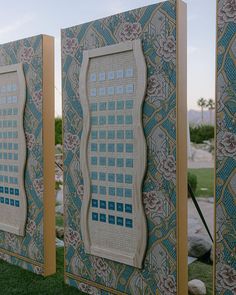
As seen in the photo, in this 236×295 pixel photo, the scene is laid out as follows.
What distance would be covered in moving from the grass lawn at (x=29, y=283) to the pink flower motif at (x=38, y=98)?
1.50 metres

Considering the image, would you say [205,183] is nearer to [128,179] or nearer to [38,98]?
[38,98]

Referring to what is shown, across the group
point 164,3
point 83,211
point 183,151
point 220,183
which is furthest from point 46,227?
point 164,3

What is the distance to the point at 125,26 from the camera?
8.84ft

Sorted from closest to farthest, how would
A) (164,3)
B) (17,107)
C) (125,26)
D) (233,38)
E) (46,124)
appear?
(233,38) → (164,3) → (125,26) → (46,124) → (17,107)

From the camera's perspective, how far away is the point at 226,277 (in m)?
2.24

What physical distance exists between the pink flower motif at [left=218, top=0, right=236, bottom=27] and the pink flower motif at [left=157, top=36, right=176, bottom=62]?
1.11ft

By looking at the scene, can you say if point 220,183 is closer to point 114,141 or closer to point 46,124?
point 114,141

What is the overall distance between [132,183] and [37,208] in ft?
3.79

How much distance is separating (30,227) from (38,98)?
1.17 metres

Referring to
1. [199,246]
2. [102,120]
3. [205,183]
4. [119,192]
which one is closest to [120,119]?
[102,120]

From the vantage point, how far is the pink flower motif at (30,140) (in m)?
3.47

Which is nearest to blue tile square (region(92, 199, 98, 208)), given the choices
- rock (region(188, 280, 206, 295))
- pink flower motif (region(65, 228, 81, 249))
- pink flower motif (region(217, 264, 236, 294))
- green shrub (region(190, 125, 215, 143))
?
pink flower motif (region(65, 228, 81, 249))

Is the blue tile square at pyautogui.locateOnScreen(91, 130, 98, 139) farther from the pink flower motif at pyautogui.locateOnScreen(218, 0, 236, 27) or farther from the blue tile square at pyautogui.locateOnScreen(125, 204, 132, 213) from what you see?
the pink flower motif at pyautogui.locateOnScreen(218, 0, 236, 27)

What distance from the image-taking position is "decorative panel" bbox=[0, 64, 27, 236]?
3.55 meters
